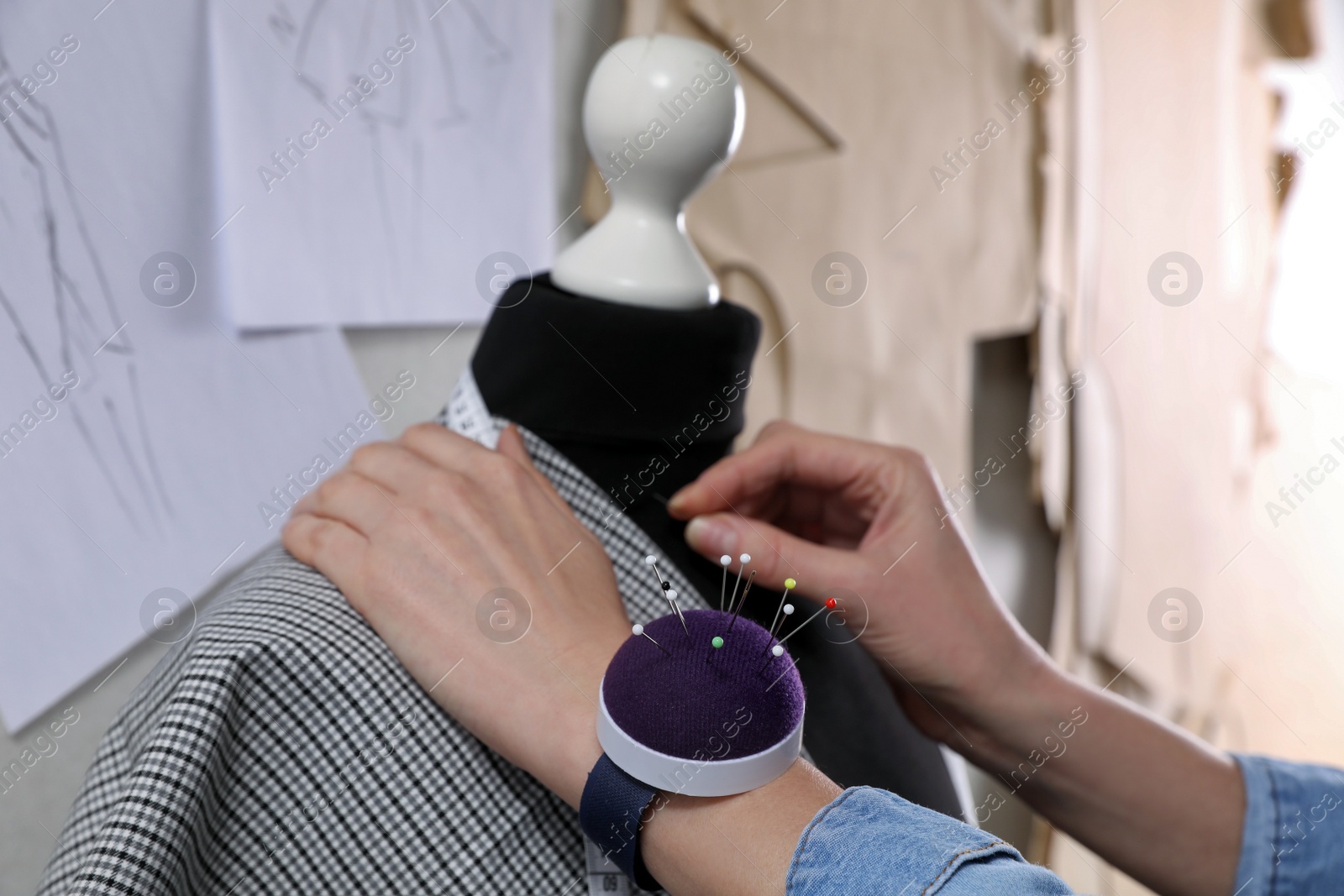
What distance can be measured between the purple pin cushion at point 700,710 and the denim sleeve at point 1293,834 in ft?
1.52

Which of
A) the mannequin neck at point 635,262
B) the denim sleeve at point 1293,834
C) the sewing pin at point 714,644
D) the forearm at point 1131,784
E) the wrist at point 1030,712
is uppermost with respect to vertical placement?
the mannequin neck at point 635,262

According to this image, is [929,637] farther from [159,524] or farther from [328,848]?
[159,524]

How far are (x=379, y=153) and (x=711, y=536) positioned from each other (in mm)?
600

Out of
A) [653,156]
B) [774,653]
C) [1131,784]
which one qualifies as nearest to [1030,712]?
[1131,784]

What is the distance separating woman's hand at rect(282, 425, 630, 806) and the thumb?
7cm

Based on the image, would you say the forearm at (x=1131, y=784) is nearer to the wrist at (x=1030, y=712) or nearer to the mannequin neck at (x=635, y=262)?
the wrist at (x=1030, y=712)

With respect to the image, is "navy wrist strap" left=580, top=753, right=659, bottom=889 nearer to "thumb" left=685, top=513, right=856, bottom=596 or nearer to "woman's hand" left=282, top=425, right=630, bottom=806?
"woman's hand" left=282, top=425, right=630, bottom=806

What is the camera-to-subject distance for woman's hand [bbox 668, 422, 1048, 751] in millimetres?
569

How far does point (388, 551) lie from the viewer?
458 mm

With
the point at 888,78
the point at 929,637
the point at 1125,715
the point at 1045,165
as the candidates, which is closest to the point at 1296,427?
the point at 1045,165

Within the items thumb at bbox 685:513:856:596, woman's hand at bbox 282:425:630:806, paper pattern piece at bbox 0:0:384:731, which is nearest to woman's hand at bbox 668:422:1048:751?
thumb at bbox 685:513:856:596

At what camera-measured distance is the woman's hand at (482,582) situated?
0.42 meters

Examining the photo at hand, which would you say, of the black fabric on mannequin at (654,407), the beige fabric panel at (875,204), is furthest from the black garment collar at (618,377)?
the beige fabric panel at (875,204)

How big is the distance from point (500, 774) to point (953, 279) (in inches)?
45.9
